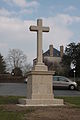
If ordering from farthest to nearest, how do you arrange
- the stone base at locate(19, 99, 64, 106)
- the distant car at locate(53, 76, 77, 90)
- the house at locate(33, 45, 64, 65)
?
the house at locate(33, 45, 64, 65), the distant car at locate(53, 76, 77, 90), the stone base at locate(19, 99, 64, 106)

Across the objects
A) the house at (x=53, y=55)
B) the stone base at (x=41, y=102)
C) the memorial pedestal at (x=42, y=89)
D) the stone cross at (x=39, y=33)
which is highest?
the house at (x=53, y=55)

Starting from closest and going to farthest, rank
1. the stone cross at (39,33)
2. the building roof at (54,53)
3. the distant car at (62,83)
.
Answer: the stone cross at (39,33)
the distant car at (62,83)
the building roof at (54,53)

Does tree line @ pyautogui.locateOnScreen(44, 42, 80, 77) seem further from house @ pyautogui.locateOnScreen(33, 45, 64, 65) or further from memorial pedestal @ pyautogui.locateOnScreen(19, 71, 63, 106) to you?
memorial pedestal @ pyautogui.locateOnScreen(19, 71, 63, 106)

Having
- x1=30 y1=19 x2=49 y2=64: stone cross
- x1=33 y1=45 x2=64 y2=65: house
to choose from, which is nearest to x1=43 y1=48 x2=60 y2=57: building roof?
x1=33 y1=45 x2=64 y2=65: house

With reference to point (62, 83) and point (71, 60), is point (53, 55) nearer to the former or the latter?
point (71, 60)

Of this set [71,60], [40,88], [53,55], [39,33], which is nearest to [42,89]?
[40,88]

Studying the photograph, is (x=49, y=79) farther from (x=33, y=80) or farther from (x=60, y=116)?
(x=60, y=116)

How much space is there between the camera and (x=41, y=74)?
16078 millimetres

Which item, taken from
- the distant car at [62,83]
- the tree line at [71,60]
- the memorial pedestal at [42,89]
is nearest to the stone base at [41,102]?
the memorial pedestal at [42,89]

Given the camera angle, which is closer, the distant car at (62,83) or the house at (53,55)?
the distant car at (62,83)

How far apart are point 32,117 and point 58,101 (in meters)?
5.03

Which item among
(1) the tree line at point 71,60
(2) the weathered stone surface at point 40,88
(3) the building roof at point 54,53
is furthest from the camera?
(3) the building roof at point 54,53

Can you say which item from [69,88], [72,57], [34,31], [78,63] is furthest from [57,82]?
[72,57]

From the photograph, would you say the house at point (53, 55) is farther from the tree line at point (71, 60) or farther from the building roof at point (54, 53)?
the tree line at point (71, 60)
